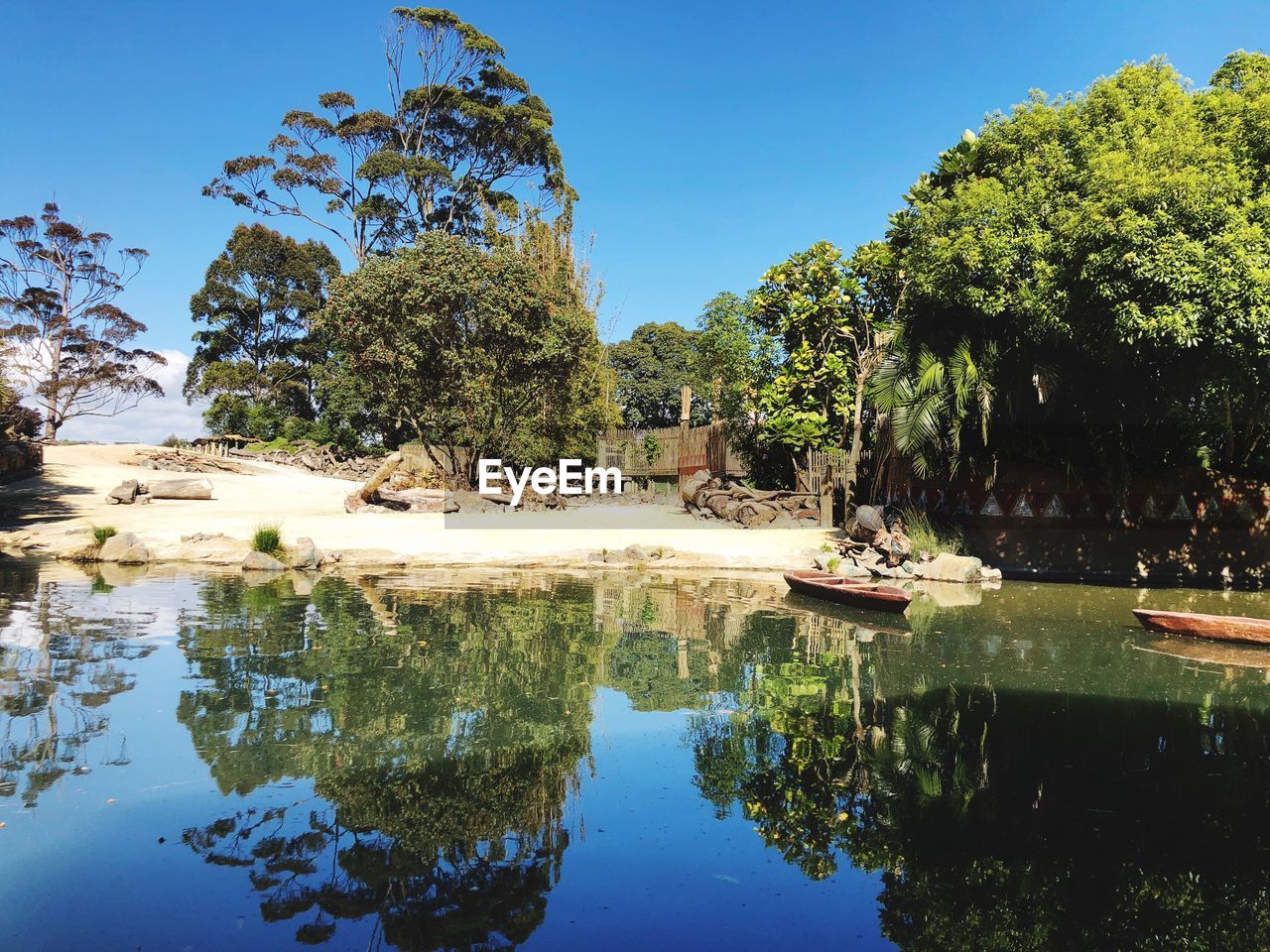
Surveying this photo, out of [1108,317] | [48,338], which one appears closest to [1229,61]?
[1108,317]

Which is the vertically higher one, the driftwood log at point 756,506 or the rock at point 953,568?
the driftwood log at point 756,506

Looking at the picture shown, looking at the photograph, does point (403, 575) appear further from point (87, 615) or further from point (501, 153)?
point (501, 153)

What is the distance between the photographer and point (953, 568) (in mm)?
13727

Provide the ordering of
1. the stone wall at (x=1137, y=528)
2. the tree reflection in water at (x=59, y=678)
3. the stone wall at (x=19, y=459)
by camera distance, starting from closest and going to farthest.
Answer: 1. the tree reflection in water at (x=59, y=678)
2. the stone wall at (x=1137, y=528)
3. the stone wall at (x=19, y=459)

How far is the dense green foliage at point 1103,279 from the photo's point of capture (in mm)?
10484

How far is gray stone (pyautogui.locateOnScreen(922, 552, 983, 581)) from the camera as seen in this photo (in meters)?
13.7

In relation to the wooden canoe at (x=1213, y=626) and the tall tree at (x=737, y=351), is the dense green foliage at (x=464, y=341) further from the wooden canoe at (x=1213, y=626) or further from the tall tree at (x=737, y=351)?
the wooden canoe at (x=1213, y=626)

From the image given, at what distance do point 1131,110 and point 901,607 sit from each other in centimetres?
787

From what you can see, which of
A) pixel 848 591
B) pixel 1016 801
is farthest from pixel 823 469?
pixel 1016 801

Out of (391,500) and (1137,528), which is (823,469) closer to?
(1137,528)

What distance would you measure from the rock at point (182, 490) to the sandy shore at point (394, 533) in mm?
295

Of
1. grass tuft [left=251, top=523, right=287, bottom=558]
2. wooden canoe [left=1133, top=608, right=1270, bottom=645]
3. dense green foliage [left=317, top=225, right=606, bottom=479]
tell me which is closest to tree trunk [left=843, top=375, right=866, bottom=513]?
dense green foliage [left=317, top=225, right=606, bottom=479]

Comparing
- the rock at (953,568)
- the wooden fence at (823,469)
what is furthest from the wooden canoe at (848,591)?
the wooden fence at (823,469)

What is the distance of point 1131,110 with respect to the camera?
11867mm
